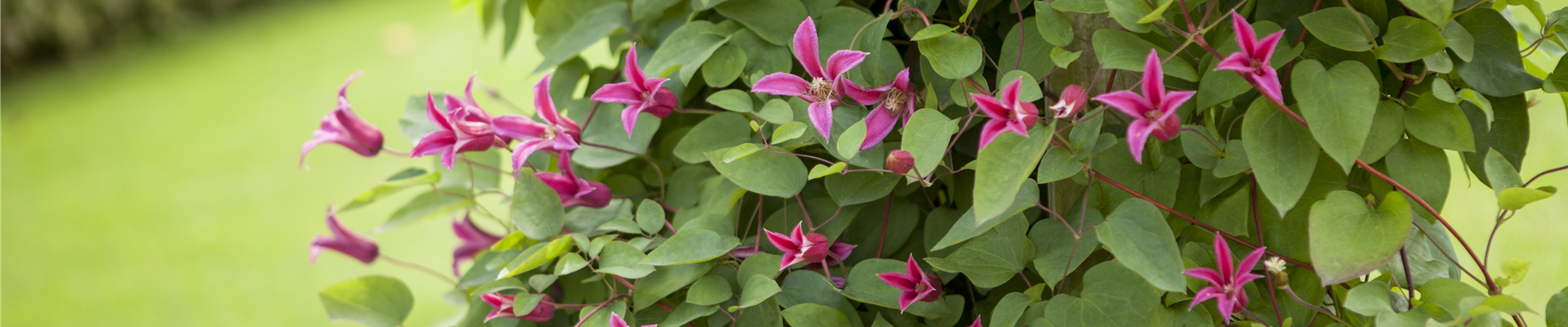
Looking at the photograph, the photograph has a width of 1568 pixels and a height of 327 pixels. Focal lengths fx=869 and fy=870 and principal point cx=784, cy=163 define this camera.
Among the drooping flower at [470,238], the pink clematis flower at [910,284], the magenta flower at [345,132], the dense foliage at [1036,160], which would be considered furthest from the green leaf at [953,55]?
the drooping flower at [470,238]

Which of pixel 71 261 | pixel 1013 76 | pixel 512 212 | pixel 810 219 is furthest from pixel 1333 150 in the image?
pixel 71 261

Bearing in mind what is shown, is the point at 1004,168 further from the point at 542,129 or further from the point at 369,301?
the point at 369,301

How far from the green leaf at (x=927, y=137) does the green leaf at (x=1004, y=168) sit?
0.03m

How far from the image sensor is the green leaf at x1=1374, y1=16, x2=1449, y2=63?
41cm

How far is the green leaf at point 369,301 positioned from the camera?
0.72 meters

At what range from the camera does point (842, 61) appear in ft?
1.58

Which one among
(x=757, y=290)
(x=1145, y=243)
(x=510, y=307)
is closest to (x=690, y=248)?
(x=757, y=290)

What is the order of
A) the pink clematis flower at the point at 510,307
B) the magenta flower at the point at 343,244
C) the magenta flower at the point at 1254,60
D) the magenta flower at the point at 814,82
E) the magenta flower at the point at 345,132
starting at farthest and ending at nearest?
the magenta flower at the point at 343,244 < the magenta flower at the point at 345,132 < the pink clematis flower at the point at 510,307 < the magenta flower at the point at 814,82 < the magenta flower at the point at 1254,60

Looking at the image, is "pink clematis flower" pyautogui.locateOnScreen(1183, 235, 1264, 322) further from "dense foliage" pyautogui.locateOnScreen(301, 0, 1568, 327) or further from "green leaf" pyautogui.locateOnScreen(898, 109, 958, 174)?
"green leaf" pyautogui.locateOnScreen(898, 109, 958, 174)

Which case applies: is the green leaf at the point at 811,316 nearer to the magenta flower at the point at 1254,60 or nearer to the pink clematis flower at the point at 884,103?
the pink clematis flower at the point at 884,103

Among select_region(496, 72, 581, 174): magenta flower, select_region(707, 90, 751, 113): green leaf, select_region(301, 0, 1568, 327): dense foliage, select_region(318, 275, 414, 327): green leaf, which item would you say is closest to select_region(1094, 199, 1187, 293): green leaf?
select_region(301, 0, 1568, 327): dense foliage

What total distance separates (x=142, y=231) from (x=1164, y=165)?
251 centimetres

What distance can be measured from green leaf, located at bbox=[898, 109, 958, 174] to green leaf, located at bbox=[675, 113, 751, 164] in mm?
177

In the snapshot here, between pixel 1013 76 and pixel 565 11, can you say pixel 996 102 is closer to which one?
pixel 1013 76
